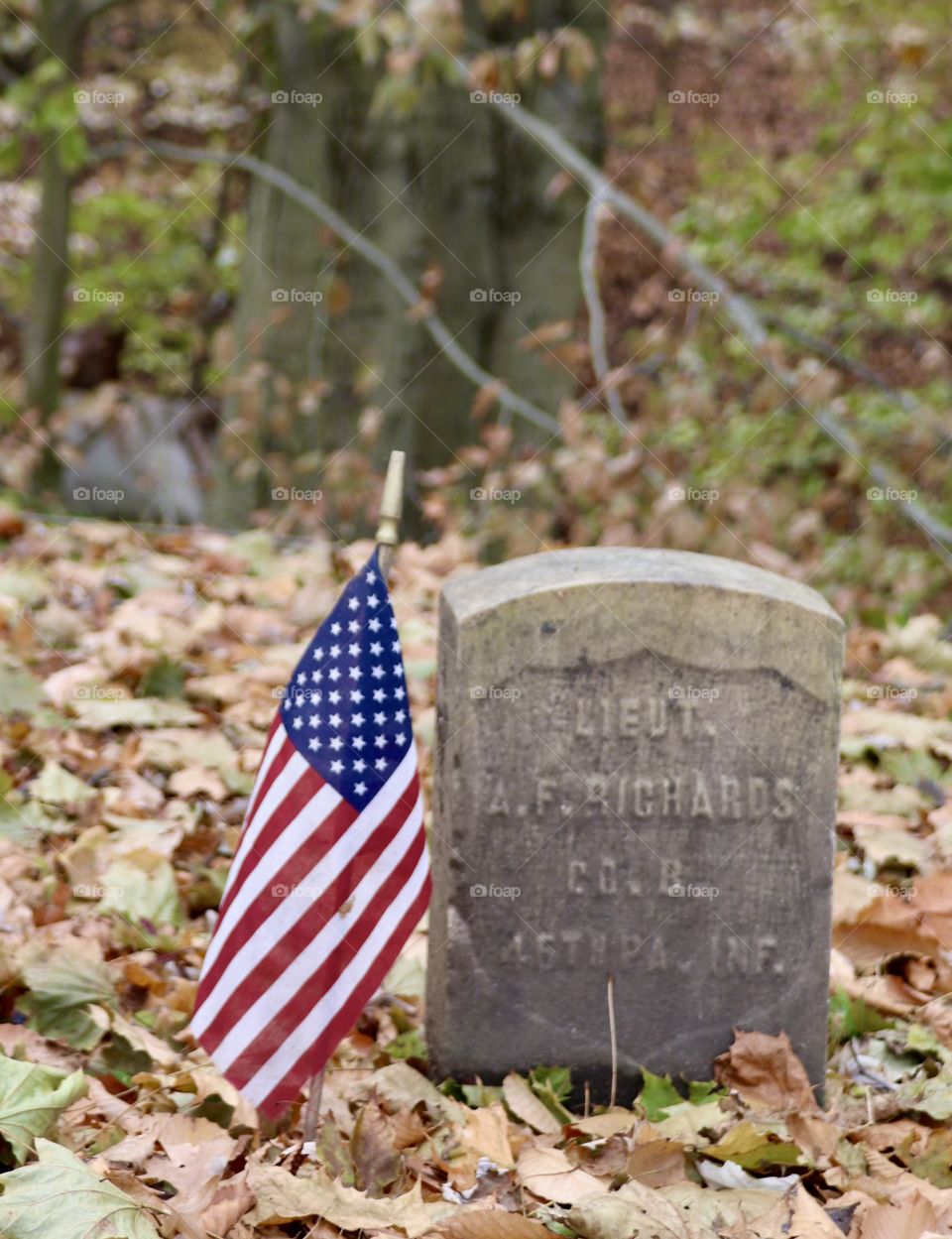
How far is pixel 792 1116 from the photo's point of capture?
313 cm

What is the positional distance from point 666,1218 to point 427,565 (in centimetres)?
504

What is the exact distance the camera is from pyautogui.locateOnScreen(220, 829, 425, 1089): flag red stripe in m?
3.08

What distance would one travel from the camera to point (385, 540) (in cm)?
321
